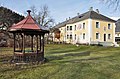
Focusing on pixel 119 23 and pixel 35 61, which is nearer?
pixel 35 61

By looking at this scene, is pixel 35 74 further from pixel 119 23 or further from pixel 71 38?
pixel 119 23

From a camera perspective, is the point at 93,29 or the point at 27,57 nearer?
the point at 27,57

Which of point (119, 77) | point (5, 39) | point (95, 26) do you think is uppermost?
point (95, 26)

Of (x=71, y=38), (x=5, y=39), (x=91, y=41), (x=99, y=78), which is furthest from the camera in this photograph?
(x=71, y=38)

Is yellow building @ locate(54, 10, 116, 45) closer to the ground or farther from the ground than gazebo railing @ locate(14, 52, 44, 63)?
farther from the ground

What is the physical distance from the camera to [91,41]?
44.8 metres

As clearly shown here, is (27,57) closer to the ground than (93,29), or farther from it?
closer to the ground

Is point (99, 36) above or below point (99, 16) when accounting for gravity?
below

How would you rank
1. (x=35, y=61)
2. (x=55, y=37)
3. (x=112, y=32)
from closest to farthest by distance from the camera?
1. (x=35, y=61)
2. (x=112, y=32)
3. (x=55, y=37)

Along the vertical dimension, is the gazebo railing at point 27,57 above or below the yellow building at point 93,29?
below

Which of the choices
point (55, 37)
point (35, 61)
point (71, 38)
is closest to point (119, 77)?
point (35, 61)

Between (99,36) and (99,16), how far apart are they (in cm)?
485

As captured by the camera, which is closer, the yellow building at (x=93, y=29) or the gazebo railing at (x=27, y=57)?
the gazebo railing at (x=27, y=57)

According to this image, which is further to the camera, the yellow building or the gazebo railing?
the yellow building
